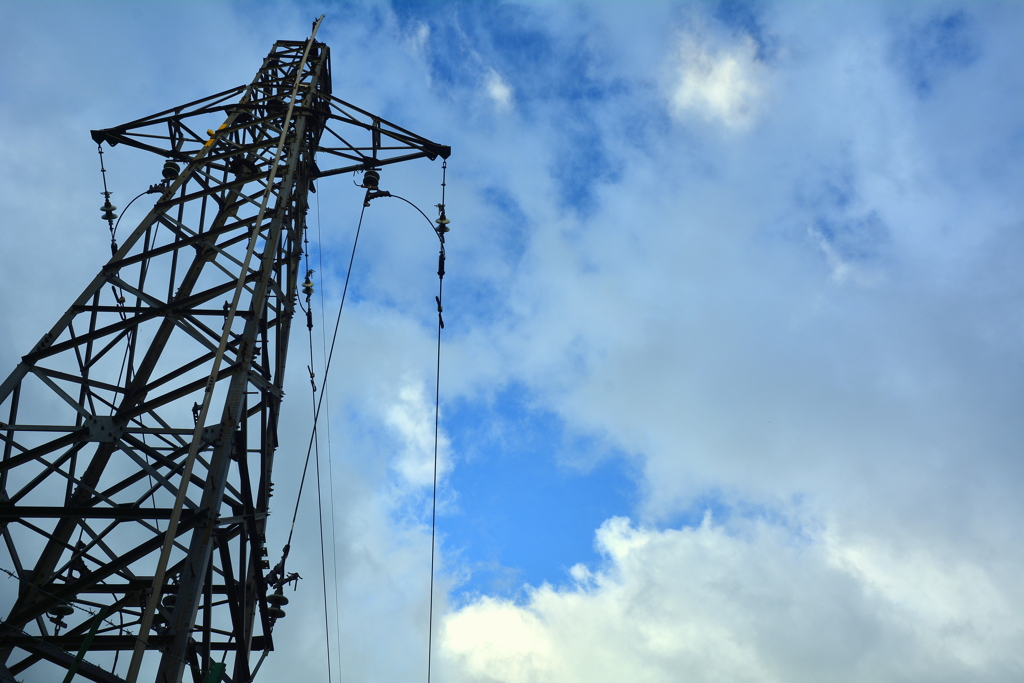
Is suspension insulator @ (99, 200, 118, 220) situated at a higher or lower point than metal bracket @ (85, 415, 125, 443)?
higher

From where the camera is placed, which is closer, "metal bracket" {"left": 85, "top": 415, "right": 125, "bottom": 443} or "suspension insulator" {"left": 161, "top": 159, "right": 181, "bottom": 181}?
"metal bracket" {"left": 85, "top": 415, "right": 125, "bottom": 443}

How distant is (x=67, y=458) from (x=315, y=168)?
896 cm

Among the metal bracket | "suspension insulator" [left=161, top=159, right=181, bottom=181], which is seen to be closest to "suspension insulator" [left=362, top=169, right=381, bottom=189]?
"suspension insulator" [left=161, top=159, right=181, bottom=181]

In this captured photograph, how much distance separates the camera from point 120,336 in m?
14.5

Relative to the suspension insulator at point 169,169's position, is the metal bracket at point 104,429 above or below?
below

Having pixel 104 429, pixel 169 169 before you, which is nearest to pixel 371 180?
pixel 169 169

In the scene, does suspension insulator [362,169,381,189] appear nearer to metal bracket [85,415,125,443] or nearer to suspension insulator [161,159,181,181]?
suspension insulator [161,159,181,181]

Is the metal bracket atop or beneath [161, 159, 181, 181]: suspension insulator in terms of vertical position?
beneath

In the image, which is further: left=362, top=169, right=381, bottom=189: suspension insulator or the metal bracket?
left=362, top=169, right=381, bottom=189: suspension insulator

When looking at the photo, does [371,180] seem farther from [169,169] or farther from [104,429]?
[104,429]

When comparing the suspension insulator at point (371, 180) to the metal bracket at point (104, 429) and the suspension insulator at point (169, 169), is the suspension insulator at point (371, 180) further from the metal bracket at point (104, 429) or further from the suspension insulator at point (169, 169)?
the metal bracket at point (104, 429)

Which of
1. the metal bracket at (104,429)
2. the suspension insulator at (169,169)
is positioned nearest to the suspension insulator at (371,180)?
the suspension insulator at (169,169)

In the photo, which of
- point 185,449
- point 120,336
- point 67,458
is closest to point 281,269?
point 120,336

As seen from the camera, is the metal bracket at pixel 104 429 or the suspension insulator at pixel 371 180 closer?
the metal bracket at pixel 104 429
